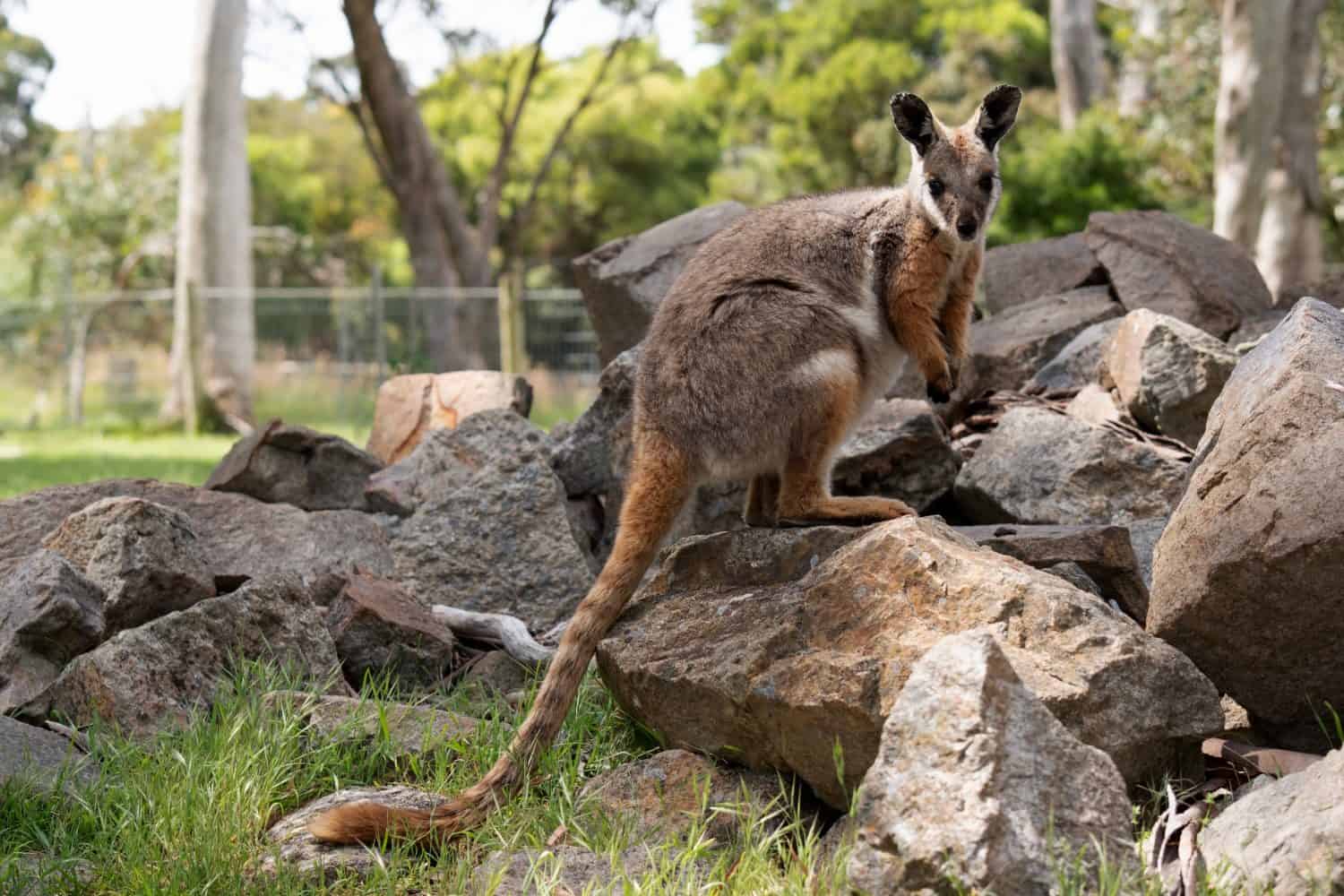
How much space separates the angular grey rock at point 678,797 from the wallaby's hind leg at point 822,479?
1007 millimetres

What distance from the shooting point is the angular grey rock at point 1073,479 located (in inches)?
238

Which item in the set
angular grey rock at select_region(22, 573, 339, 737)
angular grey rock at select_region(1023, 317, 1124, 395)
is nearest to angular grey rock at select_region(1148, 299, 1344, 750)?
angular grey rock at select_region(1023, 317, 1124, 395)

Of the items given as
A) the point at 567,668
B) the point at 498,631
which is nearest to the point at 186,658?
the point at 498,631

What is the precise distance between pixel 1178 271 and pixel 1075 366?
1.08 m

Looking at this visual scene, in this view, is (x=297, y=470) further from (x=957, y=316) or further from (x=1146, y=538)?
(x=1146, y=538)

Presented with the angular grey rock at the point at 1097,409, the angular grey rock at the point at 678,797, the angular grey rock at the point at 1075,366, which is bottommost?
the angular grey rock at the point at 678,797

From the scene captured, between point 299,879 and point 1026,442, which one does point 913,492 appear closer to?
point 1026,442

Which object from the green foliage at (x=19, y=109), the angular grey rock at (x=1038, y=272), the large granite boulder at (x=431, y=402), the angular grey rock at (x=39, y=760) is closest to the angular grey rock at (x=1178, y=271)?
the angular grey rock at (x=1038, y=272)

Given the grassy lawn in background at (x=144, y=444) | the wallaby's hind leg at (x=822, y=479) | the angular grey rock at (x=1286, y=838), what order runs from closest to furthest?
the angular grey rock at (x=1286, y=838)
the wallaby's hind leg at (x=822, y=479)
the grassy lawn in background at (x=144, y=444)

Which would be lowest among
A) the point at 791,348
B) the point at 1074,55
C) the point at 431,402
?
the point at 431,402

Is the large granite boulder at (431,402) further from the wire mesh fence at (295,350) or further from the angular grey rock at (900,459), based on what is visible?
the wire mesh fence at (295,350)

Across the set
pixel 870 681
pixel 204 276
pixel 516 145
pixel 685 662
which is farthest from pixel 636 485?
pixel 516 145

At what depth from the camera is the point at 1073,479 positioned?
6.09m

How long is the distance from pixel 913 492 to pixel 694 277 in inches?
66.6
